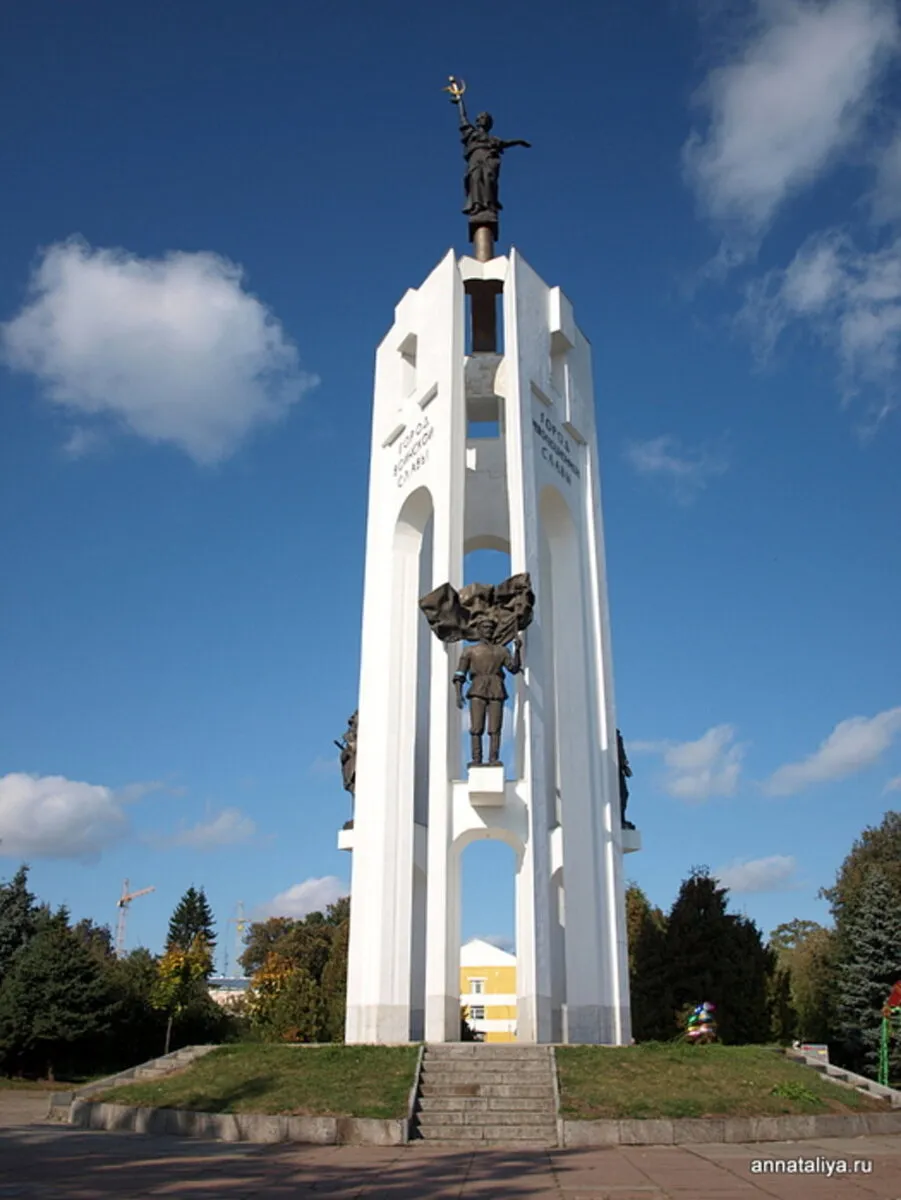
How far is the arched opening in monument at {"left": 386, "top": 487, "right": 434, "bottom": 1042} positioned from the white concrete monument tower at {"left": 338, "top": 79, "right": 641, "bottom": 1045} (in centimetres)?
4

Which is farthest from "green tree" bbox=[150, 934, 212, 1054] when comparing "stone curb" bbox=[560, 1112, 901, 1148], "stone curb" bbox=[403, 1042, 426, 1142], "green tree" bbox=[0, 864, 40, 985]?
"stone curb" bbox=[560, 1112, 901, 1148]

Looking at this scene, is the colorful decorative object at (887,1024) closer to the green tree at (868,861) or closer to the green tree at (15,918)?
the green tree at (868,861)

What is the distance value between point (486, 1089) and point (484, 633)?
21.9ft

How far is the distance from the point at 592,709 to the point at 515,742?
263cm

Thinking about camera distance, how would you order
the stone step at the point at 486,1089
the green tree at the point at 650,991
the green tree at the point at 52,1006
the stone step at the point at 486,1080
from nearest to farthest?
the stone step at the point at 486,1089, the stone step at the point at 486,1080, the green tree at the point at 52,1006, the green tree at the point at 650,991

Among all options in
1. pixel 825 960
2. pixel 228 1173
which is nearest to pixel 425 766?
pixel 228 1173

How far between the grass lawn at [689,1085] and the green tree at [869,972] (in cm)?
1307

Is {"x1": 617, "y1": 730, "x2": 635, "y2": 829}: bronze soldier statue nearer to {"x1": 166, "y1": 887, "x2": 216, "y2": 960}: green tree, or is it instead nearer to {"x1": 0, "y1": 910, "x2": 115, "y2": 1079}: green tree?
{"x1": 0, "y1": 910, "x2": 115, "y2": 1079}: green tree

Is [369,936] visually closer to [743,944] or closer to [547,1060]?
[547,1060]

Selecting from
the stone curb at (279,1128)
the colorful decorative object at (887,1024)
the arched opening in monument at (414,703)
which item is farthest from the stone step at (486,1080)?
the colorful decorative object at (887,1024)

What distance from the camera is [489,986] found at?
42.8m

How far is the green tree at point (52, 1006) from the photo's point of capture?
23547mm

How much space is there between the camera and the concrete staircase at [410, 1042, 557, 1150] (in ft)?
33.1

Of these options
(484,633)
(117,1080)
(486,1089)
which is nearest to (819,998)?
(484,633)
